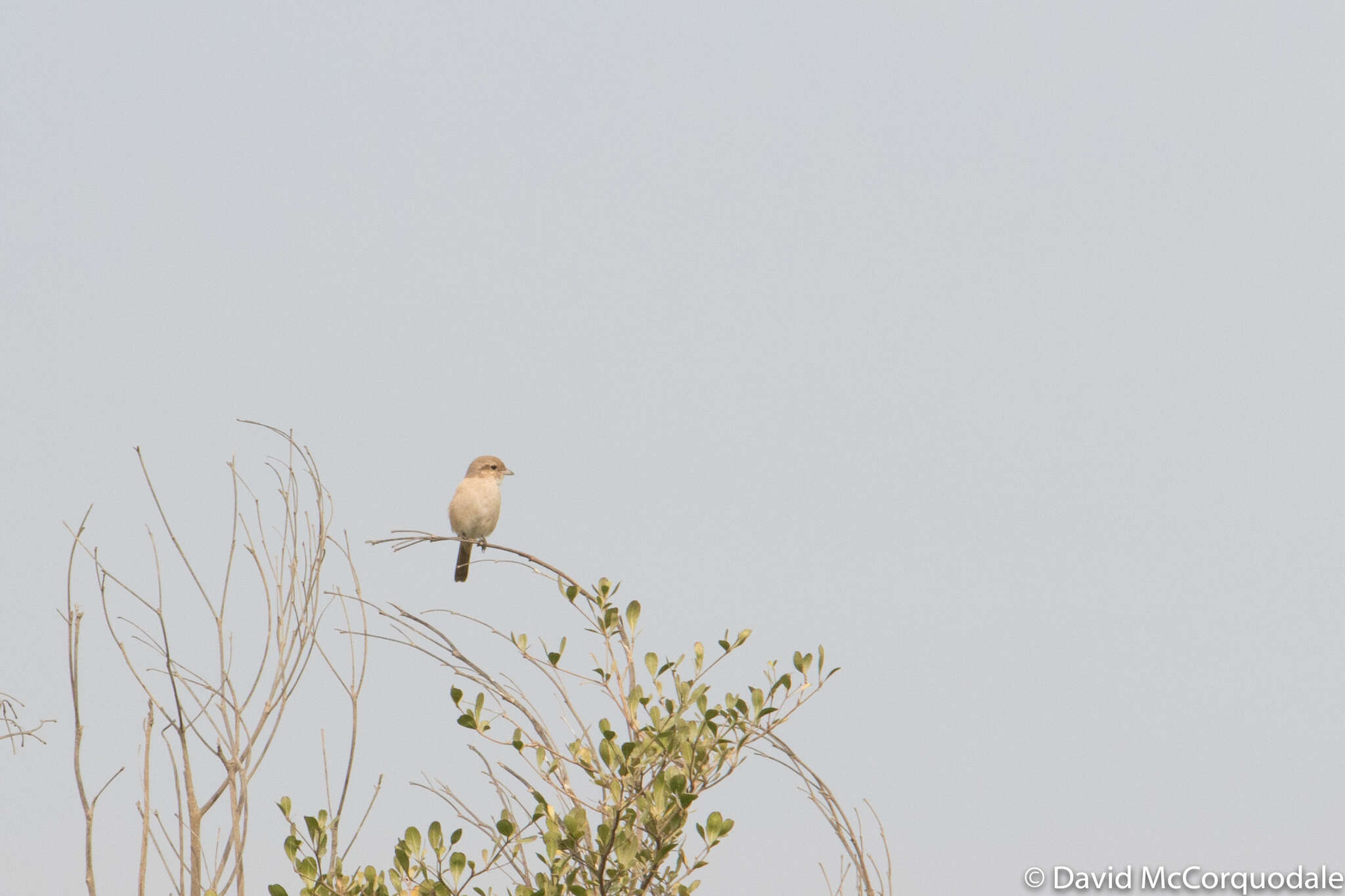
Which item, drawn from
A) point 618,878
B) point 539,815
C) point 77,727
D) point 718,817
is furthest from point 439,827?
point 77,727

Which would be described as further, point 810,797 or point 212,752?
point 810,797

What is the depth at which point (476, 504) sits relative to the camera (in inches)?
392

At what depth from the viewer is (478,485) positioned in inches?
396

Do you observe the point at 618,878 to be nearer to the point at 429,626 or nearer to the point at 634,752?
the point at 634,752

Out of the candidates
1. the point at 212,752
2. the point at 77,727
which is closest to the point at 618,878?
the point at 212,752

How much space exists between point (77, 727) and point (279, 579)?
76 cm

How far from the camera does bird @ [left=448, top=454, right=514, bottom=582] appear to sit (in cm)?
998

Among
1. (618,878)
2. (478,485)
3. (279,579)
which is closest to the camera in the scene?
(618,878)

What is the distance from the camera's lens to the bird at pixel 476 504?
393 inches

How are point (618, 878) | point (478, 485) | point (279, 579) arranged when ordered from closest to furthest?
point (618, 878) < point (279, 579) < point (478, 485)

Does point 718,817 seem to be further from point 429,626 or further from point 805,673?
point 429,626

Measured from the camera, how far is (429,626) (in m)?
4.55

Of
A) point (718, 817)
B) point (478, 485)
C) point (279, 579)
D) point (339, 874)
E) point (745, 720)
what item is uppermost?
point (478, 485)

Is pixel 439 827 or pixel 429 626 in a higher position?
pixel 429 626
